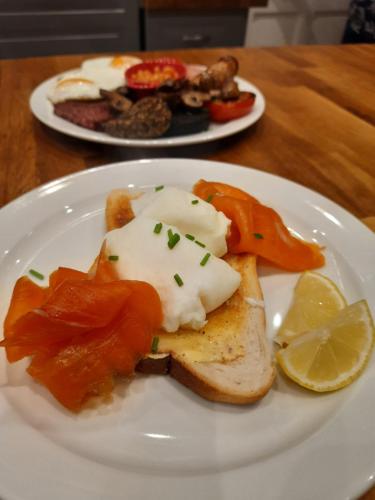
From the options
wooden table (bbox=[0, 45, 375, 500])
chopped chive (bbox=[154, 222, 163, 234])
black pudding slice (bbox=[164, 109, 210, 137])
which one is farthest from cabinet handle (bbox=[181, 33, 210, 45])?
chopped chive (bbox=[154, 222, 163, 234])

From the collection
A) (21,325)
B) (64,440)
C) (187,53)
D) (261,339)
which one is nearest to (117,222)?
(21,325)

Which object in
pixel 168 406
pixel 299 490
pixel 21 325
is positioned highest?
pixel 21 325

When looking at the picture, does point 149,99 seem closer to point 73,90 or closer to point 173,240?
point 73,90

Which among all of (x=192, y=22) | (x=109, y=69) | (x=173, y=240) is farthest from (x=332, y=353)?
(x=192, y=22)

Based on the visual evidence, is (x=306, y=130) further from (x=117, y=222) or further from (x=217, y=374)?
(x=217, y=374)

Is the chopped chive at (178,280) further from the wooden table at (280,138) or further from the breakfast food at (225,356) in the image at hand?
the wooden table at (280,138)

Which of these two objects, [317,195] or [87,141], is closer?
[317,195]
